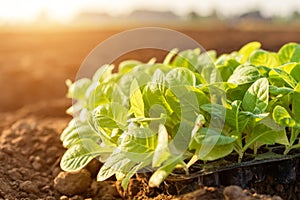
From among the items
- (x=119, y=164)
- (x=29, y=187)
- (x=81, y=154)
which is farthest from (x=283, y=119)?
(x=29, y=187)

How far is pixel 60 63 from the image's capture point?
898 centimetres

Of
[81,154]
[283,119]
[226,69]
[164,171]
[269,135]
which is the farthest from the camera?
[226,69]

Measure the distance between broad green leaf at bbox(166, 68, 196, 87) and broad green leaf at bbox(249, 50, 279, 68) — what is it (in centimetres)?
39

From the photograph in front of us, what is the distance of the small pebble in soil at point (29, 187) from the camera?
6.97ft

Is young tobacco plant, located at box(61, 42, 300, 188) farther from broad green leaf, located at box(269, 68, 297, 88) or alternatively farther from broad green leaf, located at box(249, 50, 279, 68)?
broad green leaf, located at box(249, 50, 279, 68)

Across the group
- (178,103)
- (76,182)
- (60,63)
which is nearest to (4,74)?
(60,63)

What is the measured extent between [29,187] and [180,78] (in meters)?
0.84

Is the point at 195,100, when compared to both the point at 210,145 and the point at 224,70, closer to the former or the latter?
the point at 210,145

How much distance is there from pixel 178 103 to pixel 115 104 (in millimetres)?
258

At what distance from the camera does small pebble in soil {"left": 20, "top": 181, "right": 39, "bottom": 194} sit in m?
2.12

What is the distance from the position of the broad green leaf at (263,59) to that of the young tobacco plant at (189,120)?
11 centimetres

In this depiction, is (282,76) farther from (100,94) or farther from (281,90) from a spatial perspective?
(100,94)

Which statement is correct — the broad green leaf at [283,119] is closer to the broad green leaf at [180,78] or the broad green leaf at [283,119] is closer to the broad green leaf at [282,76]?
the broad green leaf at [282,76]

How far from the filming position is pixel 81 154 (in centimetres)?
196
